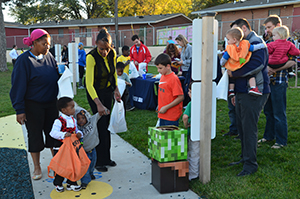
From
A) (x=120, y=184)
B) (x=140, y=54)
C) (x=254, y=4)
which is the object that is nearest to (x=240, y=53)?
(x=120, y=184)

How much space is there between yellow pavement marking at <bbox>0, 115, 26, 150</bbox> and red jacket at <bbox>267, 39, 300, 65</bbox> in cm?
481

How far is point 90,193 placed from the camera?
12.4 feet

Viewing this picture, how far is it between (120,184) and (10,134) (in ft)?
12.5

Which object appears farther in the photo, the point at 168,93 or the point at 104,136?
the point at 104,136

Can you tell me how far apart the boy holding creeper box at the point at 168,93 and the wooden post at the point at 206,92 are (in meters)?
0.58

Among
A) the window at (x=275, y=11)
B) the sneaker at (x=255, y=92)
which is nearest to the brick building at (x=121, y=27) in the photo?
the window at (x=275, y=11)

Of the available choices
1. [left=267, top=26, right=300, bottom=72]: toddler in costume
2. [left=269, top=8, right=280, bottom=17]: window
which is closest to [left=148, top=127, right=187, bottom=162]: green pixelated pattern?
[left=267, top=26, right=300, bottom=72]: toddler in costume

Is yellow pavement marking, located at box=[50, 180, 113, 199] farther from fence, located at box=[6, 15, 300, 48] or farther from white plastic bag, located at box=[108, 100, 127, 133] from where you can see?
fence, located at box=[6, 15, 300, 48]

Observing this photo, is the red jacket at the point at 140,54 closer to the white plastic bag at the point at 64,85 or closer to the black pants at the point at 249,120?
the white plastic bag at the point at 64,85

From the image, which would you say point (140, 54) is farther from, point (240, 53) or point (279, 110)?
point (240, 53)

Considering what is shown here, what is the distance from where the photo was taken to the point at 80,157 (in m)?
3.72

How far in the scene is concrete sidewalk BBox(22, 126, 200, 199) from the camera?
3695 millimetres

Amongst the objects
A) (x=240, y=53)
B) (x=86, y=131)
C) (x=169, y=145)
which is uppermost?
(x=240, y=53)

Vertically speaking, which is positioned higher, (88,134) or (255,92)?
(255,92)
